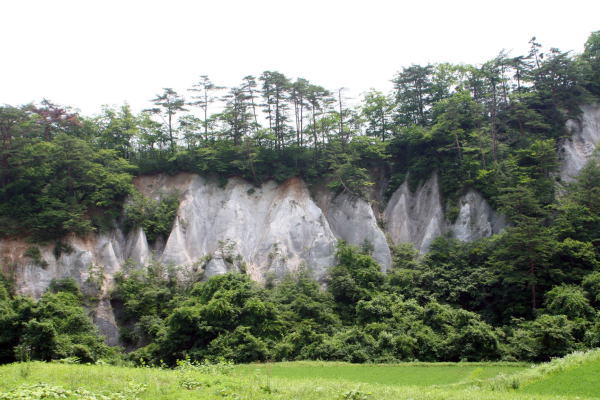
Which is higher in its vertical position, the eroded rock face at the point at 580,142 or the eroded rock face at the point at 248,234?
Result: the eroded rock face at the point at 580,142

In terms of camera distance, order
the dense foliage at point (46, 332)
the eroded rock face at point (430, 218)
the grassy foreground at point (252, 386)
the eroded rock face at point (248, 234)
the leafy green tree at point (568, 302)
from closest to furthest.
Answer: the grassy foreground at point (252, 386), the dense foliage at point (46, 332), the leafy green tree at point (568, 302), the eroded rock face at point (248, 234), the eroded rock face at point (430, 218)

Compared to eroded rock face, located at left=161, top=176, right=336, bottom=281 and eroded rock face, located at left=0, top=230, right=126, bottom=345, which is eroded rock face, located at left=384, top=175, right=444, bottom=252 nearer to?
eroded rock face, located at left=161, top=176, right=336, bottom=281

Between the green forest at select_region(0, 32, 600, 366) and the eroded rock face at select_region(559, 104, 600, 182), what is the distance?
1.32m

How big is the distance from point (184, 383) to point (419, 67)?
36557 millimetres

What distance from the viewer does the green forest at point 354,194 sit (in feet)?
77.4

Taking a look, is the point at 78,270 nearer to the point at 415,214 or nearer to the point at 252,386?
the point at 252,386

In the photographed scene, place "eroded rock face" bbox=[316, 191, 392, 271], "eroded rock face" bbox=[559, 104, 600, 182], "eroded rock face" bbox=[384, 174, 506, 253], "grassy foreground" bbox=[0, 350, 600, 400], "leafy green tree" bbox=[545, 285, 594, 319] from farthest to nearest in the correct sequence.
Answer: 1. "eroded rock face" bbox=[559, 104, 600, 182]
2. "eroded rock face" bbox=[316, 191, 392, 271]
3. "eroded rock face" bbox=[384, 174, 506, 253]
4. "leafy green tree" bbox=[545, 285, 594, 319]
5. "grassy foreground" bbox=[0, 350, 600, 400]

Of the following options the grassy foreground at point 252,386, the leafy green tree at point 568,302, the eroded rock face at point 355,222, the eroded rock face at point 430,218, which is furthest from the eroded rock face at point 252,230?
the grassy foreground at point 252,386

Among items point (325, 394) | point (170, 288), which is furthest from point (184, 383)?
point (170, 288)

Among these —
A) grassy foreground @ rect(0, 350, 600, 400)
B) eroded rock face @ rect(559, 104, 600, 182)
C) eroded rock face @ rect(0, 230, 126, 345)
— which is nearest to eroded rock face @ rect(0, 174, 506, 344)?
eroded rock face @ rect(0, 230, 126, 345)

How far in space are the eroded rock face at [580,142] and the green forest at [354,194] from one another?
1321mm

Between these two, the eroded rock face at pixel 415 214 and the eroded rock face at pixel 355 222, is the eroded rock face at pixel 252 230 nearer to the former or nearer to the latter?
the eroded rock face at pixel 355 222

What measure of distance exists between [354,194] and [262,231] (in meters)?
8.47

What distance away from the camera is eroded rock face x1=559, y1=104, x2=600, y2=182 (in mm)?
35594
